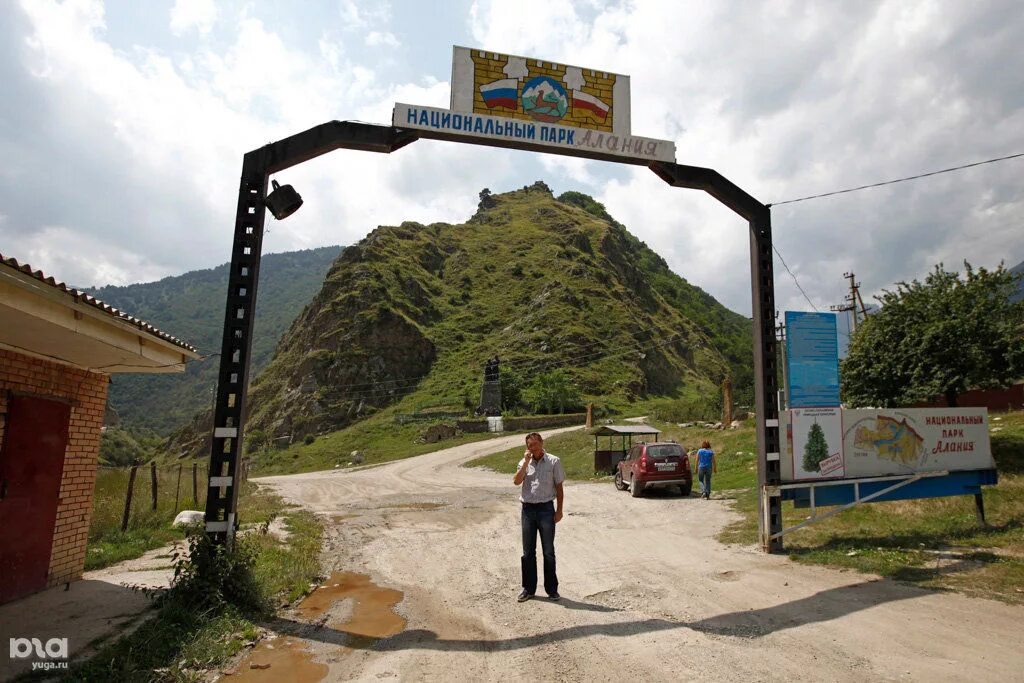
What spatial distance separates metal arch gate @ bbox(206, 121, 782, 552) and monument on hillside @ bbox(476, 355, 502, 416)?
1945 inches

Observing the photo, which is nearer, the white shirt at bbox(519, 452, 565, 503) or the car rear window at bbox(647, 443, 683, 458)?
the white shirt at bbox(519, 452, 565, 503)

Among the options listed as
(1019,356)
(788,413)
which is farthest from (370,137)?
(1019,356)

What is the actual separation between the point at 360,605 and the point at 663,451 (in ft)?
38.9

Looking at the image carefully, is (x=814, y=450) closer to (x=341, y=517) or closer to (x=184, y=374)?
(x=341, y=517)

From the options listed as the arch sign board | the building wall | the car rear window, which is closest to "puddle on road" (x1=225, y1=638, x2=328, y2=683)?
the building wall

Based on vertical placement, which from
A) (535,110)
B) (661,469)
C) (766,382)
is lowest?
(661,469)

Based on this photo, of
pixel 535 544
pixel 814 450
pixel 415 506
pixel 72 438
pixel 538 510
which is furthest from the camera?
pixel 415 506

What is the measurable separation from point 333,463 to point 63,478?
40291 millimetres

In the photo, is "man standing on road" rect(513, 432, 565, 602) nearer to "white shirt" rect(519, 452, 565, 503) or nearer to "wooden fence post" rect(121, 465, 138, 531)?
"white shirt" rect(519, 452, 565, 503)

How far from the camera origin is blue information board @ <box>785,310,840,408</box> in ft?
31.2

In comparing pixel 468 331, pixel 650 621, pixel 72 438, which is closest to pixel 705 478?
pixel 650 621

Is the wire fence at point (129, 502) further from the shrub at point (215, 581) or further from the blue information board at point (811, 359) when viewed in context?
the blue information board at point (811, 359)

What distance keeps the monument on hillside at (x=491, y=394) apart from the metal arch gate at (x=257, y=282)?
49.4 m

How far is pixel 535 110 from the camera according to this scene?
8.44 m
